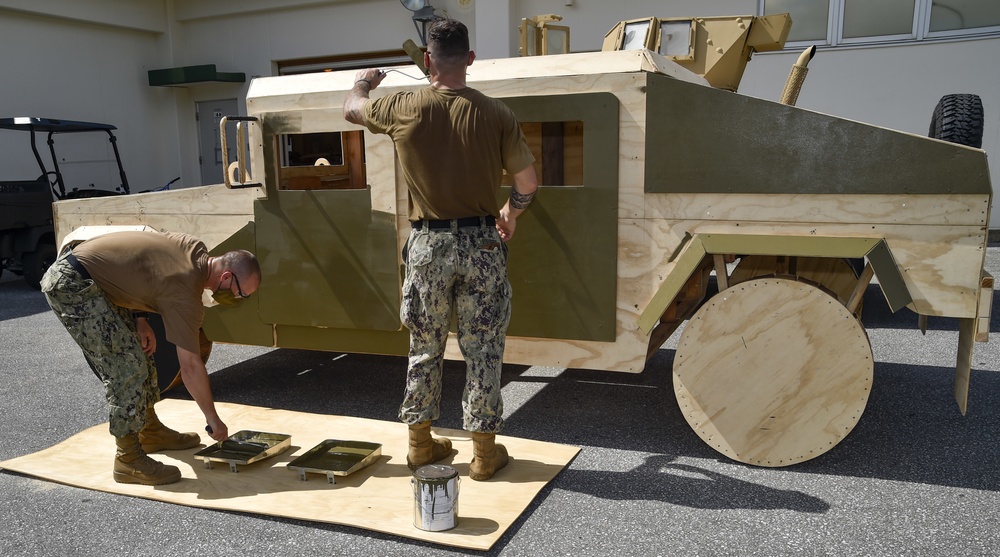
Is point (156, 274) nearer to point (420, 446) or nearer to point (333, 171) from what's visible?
point (420, 446)

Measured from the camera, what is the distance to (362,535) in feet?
10.6

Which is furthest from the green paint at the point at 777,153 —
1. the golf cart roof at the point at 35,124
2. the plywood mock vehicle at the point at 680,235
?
the golf cart roof at the point at 35,124

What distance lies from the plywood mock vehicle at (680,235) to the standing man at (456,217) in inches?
5.9

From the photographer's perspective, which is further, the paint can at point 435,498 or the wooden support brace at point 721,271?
the wooden support brace at point 721,271

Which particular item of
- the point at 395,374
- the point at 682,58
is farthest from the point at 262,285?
the point at 682,58

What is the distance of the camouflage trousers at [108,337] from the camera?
351 centimetres

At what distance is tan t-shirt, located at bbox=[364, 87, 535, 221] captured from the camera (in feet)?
11.1

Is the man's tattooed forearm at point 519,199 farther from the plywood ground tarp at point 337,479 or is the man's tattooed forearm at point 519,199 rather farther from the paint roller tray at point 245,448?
the paint roller tray at point 245,448

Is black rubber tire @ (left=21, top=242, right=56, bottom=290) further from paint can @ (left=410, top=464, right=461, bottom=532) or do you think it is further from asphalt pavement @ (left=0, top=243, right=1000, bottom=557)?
paint can @ (left=410, top=464, right=461, bottom=532)

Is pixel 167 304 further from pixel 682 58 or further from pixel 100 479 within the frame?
pixel 682 58

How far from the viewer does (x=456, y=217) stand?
3.46m

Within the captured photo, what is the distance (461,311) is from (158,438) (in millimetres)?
1849

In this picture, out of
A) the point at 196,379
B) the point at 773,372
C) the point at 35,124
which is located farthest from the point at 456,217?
the point at 35,124

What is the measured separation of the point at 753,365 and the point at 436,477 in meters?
1.63
